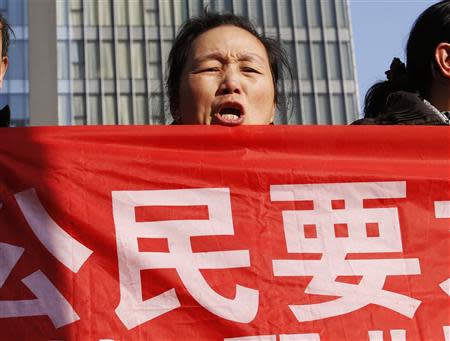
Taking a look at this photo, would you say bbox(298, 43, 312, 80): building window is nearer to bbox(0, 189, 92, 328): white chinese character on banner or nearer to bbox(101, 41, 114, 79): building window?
bbox(101, 41, 114, 79): building window

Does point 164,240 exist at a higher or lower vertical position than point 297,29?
lower

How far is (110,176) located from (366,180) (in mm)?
536

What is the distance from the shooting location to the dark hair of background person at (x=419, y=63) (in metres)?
2.17

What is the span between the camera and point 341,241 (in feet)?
5.94

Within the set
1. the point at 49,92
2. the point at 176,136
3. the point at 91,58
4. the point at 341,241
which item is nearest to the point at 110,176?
the point at 176,136

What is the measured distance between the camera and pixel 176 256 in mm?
1759

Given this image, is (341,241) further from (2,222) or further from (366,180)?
(2,222)

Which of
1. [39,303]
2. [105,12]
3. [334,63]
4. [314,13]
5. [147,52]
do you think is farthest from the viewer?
[314,13]

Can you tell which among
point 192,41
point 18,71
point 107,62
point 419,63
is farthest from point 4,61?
point 107,62

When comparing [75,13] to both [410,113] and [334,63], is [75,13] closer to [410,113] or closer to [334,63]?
[334,63]

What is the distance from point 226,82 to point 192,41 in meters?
0.19

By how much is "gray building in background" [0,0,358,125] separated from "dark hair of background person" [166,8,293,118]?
26347 millimetres

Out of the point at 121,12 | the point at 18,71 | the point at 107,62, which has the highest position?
the point at 121,12

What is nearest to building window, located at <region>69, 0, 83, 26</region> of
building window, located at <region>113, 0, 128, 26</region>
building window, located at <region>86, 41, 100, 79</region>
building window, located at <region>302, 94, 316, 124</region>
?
building window, located at <region>86, 41, 100, 79</region>
